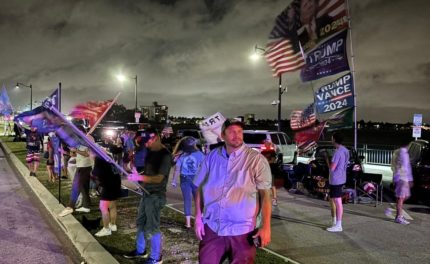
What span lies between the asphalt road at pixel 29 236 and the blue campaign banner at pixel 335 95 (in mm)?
8033

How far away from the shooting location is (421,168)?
35.1 feet

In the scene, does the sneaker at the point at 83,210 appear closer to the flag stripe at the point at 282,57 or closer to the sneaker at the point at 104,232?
the sneaker at the point at 104,232

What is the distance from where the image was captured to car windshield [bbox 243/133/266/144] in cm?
1934

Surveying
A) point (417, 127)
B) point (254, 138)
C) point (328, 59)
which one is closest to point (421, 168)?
point (328, 59)

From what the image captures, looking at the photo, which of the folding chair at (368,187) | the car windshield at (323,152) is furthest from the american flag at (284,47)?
the folding chair at (368,187)

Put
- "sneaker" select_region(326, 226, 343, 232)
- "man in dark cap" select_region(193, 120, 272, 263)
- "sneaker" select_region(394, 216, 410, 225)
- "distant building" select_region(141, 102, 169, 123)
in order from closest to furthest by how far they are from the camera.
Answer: "man in dark cap" select_region(193, 120, 272, 263)
"sneaker" select_region(326, 226, 343, 232)
"sneaker" select_region(394, 216, 410, 225)
"distant building" select_region(141, 102, 169, 123)

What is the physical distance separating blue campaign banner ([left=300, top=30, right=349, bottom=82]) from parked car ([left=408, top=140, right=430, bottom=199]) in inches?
113

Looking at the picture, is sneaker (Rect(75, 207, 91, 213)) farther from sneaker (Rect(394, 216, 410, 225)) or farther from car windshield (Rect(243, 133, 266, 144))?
car windshield (Rect(243, 133, 266, 144))

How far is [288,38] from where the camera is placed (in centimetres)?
1391

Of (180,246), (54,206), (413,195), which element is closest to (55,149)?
(54,206)

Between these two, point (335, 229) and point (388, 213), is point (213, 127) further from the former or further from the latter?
point (388, 213)

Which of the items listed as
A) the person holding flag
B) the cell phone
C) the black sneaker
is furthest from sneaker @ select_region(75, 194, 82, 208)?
the cell phone

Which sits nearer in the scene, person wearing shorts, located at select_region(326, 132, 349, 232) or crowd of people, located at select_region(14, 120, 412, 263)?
crowd of people, located at select_region(14, 120, 412, 263)

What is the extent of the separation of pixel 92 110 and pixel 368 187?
692 cm
